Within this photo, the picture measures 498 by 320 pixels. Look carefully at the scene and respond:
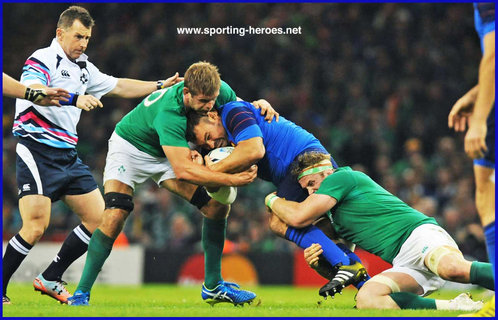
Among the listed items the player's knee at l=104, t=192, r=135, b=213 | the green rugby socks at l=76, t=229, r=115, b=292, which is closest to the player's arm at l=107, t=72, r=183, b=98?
the player's knee at l=104, t=192, r=135, b=213

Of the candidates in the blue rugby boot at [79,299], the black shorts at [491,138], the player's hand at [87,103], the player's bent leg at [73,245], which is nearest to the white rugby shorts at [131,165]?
the player's bent leg at [73,245]

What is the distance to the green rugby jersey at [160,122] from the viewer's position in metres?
5.66

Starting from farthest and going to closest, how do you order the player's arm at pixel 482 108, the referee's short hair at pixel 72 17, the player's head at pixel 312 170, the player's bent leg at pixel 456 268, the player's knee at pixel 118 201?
the referee's short hair at pixel 72 17
the player's knee at pixel 118 201
the player's head at pixel 312 170
the player's bent leg at pixel 456 268
the player's arm at pixel 482 108

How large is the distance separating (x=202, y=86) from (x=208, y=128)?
46cm

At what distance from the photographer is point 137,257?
1227 cm

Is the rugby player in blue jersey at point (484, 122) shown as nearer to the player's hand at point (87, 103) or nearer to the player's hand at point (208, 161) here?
the player's hand at point (208, 161)

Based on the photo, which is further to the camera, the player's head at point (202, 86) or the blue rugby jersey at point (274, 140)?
the blue rugby jersey at point (274, 140)

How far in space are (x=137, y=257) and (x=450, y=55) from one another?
786 cm

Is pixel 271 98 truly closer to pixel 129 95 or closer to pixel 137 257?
pixel 137 257

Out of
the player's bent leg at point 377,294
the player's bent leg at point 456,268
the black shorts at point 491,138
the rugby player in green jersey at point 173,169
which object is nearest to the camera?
the black shorts at point 491,138

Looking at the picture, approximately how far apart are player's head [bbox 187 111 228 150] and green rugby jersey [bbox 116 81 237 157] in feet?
0.44

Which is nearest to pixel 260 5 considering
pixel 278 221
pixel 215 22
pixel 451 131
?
pixel 215 22

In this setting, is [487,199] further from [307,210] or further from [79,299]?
[79,299]

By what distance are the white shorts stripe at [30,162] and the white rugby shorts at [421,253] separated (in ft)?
9.47
